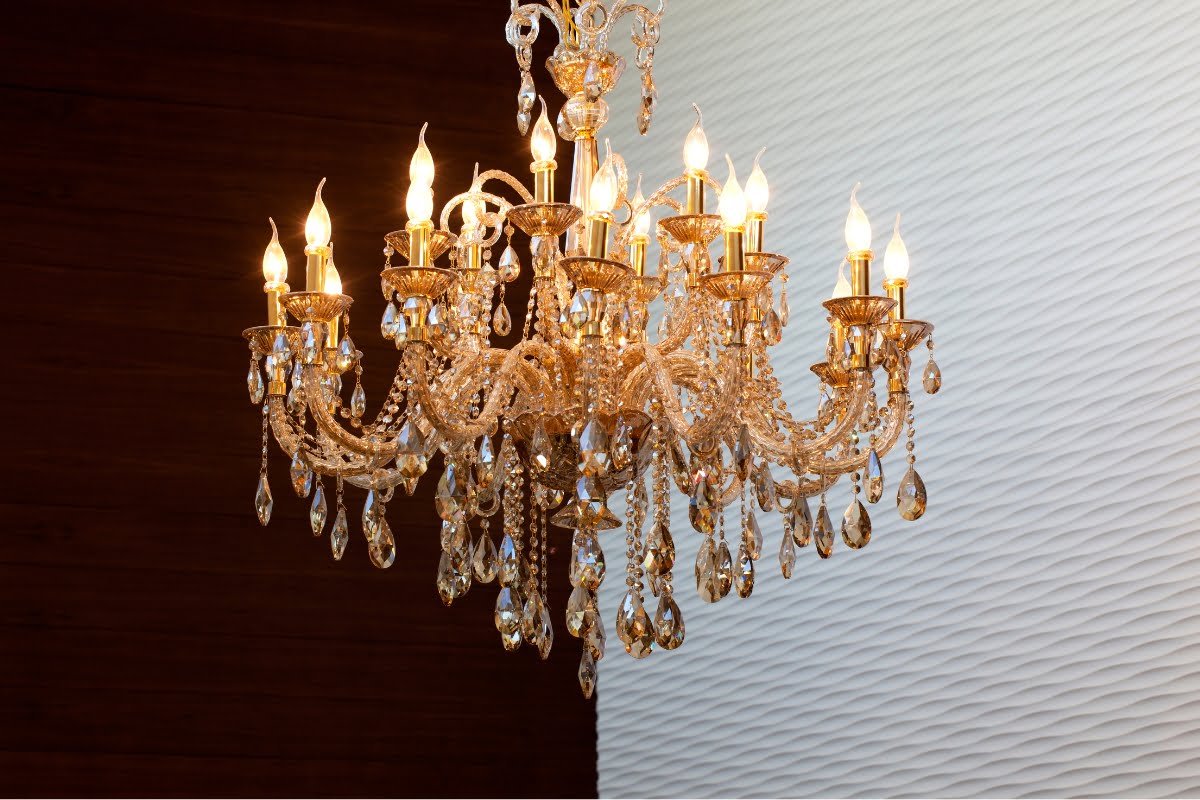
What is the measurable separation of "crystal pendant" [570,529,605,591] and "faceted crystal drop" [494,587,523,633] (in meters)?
0.10

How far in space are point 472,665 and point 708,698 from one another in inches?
19.7

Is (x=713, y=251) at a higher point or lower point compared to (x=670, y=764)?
higher

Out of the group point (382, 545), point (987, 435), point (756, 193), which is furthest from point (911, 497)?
point (987, 435)

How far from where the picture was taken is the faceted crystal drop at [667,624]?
5.02ft

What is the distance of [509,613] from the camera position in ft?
5.21

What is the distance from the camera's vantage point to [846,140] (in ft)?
9.57

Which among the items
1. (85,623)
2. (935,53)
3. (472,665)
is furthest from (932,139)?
(85,623)

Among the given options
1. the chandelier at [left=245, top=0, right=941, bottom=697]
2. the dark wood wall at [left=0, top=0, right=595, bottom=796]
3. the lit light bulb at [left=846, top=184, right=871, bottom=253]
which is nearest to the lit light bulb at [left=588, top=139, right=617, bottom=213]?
the chandelier at [left=245, top=0, right=941, bottom=697]

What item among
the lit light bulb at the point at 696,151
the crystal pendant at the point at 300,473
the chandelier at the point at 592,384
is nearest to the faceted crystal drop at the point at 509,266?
the chandelier at the point at 592,384

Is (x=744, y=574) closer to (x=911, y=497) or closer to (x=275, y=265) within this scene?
(x=911, y=497)

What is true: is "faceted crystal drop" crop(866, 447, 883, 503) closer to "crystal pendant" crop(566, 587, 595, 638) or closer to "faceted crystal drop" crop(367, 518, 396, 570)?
"crystal pendant" crop(566, 587, 595, 638)

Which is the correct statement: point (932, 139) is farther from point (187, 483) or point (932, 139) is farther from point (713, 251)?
point (187, 483)

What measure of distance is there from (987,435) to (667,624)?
1.24 m

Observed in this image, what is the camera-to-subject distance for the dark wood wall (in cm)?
282
